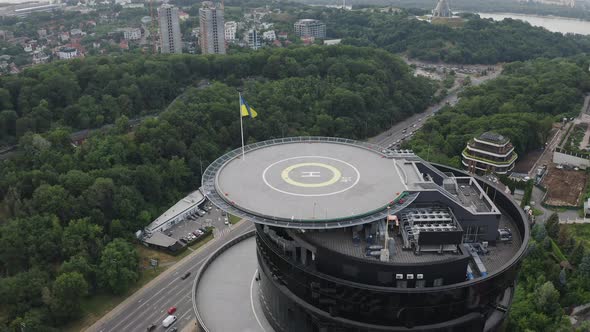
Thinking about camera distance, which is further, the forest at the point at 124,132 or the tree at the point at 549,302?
the forest at the point at 124,132

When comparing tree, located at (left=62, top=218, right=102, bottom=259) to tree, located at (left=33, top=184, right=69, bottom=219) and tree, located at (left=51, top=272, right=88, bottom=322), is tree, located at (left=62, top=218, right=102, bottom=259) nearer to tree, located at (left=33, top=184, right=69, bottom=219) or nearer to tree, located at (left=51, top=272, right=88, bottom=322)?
tree, located at (left=33, top=184, right=69, bottom=219)

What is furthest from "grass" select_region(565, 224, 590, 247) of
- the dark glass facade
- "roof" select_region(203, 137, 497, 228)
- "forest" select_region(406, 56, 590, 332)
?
the dark glass facade

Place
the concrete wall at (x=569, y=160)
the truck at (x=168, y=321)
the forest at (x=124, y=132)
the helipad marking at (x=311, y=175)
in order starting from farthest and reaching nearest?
the concrete wall at (x=569, y=160), the forest at (x=124, y=132), the truck at (x=168, y=321), the helipad marking at (x=311, y=175)

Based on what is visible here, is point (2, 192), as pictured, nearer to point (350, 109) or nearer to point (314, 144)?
point (314, 144)

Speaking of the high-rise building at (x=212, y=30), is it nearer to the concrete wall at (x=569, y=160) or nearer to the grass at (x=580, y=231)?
the concrete wall at (x=569, y=160)

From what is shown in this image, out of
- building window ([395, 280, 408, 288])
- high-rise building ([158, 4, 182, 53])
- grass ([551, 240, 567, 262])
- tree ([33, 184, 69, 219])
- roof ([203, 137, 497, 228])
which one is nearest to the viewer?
building window ([395, 280, 408, 288])

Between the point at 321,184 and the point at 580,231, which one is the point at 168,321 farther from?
the point at 580,231

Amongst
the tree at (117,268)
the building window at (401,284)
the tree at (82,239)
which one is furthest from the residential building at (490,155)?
the tree at (82,239)
